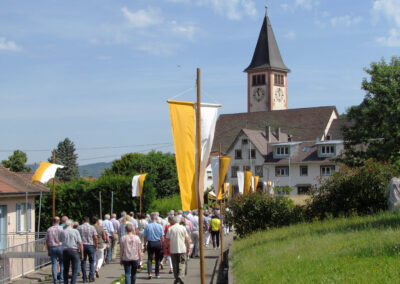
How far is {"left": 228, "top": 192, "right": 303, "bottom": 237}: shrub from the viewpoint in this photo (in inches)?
916

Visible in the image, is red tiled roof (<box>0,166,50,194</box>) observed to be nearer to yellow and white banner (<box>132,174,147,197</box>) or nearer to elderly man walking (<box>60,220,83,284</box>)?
yellow and white banner (<box>132,174,147,197</box>)

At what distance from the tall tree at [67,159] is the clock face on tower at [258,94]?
37.6 m

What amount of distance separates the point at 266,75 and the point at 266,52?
4557mm

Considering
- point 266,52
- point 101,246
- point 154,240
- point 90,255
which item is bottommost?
point 90,255

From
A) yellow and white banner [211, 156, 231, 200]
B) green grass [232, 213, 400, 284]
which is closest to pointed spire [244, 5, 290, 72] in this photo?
yellow and white banner [211, 156, 231, 200]

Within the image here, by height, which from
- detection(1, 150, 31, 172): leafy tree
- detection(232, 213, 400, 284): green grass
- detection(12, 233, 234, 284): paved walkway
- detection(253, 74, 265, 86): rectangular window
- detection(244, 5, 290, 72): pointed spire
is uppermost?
detection(244, 5, 290, 72): pointed spire

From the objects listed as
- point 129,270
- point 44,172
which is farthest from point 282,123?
point 129,270

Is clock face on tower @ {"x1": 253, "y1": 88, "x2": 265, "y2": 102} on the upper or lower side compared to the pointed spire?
lower

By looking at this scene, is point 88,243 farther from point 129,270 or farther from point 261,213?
point 261,213

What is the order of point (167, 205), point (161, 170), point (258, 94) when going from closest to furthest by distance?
point (167, 205) < point (161, 170) < point (258, 94)

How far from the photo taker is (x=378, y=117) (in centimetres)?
4519

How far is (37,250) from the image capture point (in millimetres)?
19031

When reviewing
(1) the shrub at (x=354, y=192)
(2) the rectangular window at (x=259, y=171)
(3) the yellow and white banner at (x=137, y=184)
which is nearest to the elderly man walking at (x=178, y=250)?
(1) the shrub at (x=354, y=192)

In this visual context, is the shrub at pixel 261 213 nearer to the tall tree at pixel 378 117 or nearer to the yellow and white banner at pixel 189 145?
the yellow and white banner at pixel 189 145
